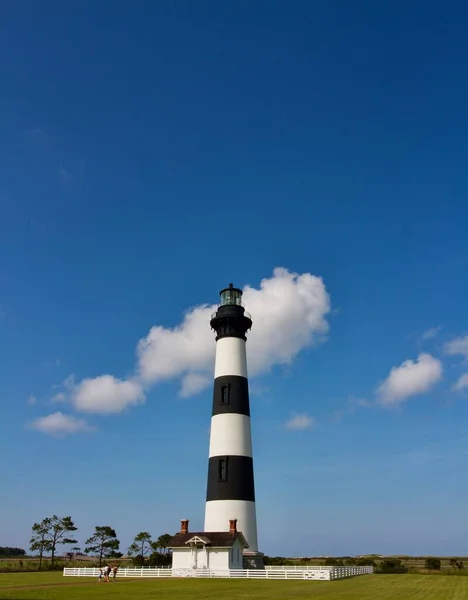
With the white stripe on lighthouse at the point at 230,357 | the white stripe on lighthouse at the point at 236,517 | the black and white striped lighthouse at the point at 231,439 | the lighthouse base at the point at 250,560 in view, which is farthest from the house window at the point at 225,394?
the lighthouse base at the point at 250,560

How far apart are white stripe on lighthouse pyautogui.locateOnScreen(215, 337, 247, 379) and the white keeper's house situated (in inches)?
492

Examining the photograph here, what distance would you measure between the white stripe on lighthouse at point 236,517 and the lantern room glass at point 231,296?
1810 cm

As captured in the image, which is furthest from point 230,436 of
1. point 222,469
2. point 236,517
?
point 236,517

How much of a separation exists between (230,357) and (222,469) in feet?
32.0

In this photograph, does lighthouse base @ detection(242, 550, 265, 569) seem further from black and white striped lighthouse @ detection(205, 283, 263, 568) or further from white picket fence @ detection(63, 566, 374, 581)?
white picket fence @ detection(63, 566, 374, 581)

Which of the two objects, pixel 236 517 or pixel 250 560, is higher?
pixel 236 517

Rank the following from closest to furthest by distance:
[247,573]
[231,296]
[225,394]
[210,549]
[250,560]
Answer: [247,573], [210,549], [250,560], [225,394], [231,296]

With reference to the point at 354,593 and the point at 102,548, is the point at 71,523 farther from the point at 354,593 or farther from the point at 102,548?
the point at 354,593

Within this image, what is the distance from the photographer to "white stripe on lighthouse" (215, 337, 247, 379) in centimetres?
4988

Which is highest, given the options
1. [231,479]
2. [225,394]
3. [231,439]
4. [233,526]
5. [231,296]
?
[231,296]

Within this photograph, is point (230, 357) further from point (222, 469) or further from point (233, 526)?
point (233, 526)

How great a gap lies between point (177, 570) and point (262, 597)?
67.8 feet

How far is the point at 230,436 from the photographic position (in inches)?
1869

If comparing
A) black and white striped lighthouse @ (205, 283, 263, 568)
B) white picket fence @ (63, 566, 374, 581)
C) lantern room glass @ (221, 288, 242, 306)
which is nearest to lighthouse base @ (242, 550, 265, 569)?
black and white striped lighthouse @ (205, 283, 263, 568)
